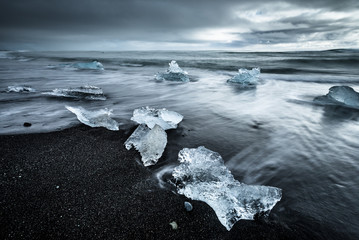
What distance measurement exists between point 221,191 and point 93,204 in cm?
118

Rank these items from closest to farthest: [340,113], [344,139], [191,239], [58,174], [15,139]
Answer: [191,239]
[58,174]
[15,139]
[344,139]
[340,113]

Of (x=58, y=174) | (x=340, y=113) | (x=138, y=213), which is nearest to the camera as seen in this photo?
(x=138, y=213)

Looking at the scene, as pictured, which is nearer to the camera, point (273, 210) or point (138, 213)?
point (138, 213)

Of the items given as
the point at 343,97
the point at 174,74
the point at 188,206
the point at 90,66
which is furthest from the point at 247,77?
the point at 90,66

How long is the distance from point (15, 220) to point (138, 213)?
0.95 metres

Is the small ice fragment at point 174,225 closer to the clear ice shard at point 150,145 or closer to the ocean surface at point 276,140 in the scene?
the ocean surface at point 276,140

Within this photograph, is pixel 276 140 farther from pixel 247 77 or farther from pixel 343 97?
pixel 247 77

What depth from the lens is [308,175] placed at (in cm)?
236

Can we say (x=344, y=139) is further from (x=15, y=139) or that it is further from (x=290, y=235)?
(x=15, y=139)

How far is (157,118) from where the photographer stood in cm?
326

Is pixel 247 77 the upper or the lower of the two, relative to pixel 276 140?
upper

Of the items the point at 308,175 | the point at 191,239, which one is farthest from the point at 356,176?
the point at 191,239

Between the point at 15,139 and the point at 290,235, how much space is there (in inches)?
139

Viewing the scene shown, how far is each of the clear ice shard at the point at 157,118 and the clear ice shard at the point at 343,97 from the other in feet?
15.8
